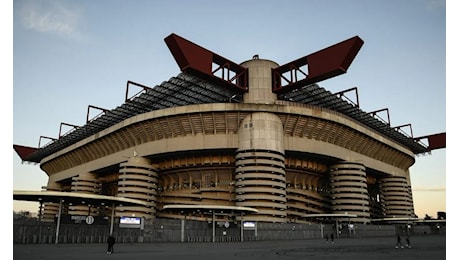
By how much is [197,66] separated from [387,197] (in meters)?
54.4

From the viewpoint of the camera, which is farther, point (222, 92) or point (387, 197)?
point (387, 197)

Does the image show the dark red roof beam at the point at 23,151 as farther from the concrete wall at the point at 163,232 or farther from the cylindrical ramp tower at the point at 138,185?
the concrete wall at the point at 163,232

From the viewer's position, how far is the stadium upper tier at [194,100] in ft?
194

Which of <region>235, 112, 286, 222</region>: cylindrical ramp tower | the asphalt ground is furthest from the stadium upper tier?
the asphalt ground

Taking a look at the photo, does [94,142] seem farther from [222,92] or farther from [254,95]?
[254,95]

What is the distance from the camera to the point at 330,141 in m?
62.5

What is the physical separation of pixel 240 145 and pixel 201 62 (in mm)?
13542

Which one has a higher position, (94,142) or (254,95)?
(254,95)

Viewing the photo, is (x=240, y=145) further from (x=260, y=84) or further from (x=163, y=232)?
(x=163, y=232)

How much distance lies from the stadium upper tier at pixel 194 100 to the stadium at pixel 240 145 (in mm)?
197

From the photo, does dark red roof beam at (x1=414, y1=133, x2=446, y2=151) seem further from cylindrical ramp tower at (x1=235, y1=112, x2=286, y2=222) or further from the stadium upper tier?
cylindrical ramp tower at (x1=235, y1=112, x2=286, y2=222)

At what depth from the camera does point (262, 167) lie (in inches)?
2068
